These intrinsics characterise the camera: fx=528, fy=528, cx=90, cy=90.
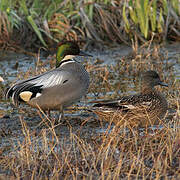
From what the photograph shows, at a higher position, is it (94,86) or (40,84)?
(40,84)

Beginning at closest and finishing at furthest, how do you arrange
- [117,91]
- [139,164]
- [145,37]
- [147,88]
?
[139,164], [147,88], [117,91], [145,37]

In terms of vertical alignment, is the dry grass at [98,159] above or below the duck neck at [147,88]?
above

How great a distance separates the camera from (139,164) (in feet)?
13.4

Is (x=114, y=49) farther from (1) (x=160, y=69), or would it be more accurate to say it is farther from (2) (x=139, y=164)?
(2) (x=139, y=164)

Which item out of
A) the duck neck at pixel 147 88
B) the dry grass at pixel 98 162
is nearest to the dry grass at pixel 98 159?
the dry grass at pixel 98 162

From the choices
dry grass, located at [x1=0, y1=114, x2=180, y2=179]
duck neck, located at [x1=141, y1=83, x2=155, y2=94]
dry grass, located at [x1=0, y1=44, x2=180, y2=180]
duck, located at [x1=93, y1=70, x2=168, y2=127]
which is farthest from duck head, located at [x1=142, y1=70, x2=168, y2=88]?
dry grass, located at [x1=0, y1=114, x2=180, y2=179]

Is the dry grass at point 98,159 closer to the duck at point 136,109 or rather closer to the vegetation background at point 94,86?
the vegetation background at point 94,86

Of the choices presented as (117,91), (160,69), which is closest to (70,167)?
(117,91)

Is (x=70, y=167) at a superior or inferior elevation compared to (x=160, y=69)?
superior

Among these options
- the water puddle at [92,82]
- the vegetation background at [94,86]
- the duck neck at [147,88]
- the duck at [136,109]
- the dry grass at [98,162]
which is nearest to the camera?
the dry grass at [98,162]

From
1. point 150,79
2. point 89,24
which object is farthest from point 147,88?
point 89,24

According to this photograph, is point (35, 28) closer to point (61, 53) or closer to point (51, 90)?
point (61, 53)

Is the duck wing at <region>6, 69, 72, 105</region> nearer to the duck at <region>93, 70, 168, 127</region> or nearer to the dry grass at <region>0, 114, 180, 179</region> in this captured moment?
the duck at <region>93, 70, 168, 127</region>

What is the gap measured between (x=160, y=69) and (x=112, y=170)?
4.33 meters
